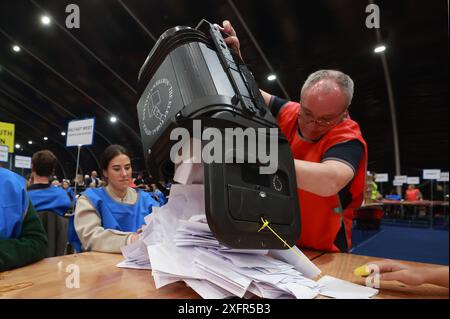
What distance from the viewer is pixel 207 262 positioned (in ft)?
1.62

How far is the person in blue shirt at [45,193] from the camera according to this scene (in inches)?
88.2

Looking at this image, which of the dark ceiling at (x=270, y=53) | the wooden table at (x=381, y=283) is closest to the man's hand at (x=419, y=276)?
the wooden table at (x=381, y=283)

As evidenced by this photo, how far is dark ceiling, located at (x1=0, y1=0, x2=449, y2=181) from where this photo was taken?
4.75 meters

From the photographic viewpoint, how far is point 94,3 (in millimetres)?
4746

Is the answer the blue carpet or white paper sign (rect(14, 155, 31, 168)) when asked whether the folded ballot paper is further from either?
white paper sign (rect(14, 155, 31, 168))

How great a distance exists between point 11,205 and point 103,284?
38cm

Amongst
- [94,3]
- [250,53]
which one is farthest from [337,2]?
[94,3]

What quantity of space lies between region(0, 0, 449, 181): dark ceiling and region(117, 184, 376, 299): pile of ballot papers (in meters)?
3.58

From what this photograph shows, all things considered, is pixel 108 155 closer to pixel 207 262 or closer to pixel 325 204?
pixel 325 204

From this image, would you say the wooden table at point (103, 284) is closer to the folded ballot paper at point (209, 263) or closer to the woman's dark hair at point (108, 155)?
the folded ballot paper at point (209, 263)

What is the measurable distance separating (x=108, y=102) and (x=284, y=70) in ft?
16.1

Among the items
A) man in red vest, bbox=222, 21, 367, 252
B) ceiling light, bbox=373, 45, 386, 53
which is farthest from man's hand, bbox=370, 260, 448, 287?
ceiling light, bbox=373, 45, 386, 53
